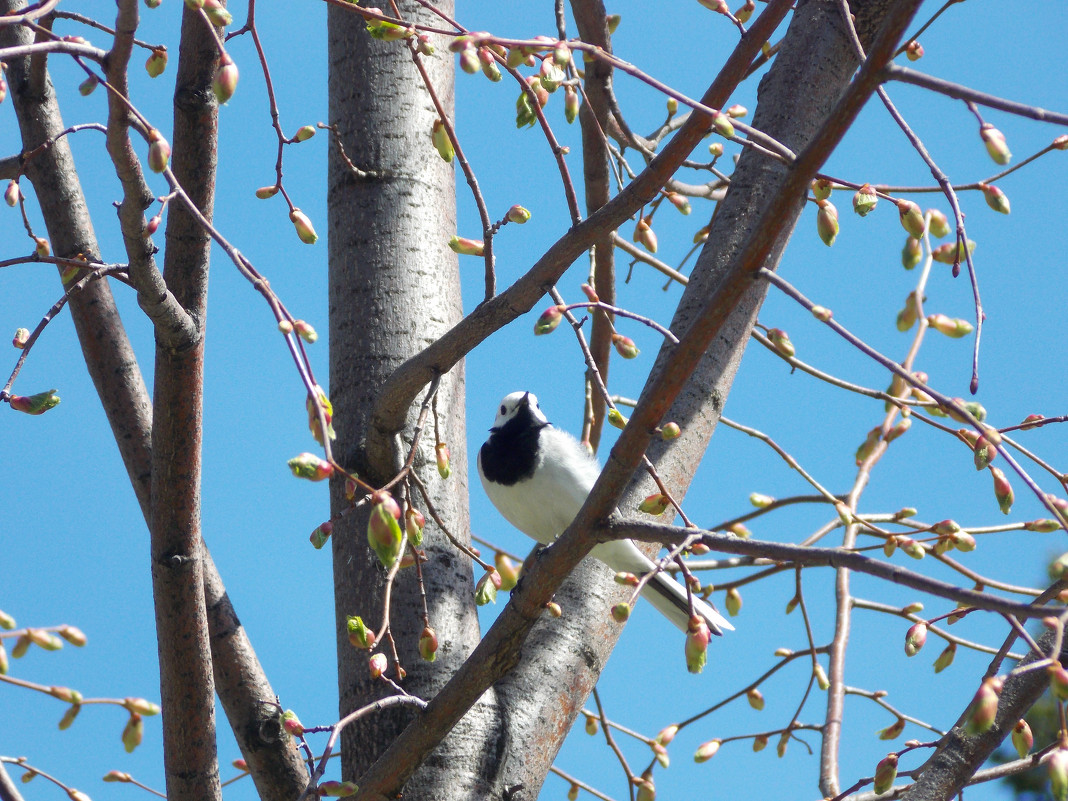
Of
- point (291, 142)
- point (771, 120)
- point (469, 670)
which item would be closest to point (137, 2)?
point (291, 142)

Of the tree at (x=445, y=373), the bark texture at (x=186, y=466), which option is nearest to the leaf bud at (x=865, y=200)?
the tree at (x=445, y=373)

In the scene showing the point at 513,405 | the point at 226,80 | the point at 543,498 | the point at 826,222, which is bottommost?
the point at 226,80

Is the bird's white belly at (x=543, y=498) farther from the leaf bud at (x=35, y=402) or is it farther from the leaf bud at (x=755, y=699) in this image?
the leaf bud at (x=35, y=402)

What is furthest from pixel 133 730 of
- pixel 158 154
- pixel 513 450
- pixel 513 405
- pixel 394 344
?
pixel 513 405

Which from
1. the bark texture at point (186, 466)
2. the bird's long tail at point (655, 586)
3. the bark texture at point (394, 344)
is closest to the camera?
the bark texture at point (186, 466)

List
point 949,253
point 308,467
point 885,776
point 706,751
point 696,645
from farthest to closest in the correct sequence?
1. point 706,751
2. point 885,776
3. point 949,253
4. point 696,645
5. point 308,467

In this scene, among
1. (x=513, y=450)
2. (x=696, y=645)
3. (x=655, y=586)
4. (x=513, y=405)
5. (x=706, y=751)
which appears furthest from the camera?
(x=513, y=405)

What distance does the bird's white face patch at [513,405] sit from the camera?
2.87m

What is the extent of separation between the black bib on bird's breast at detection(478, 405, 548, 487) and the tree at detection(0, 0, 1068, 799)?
0.33 metres

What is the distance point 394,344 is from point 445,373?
23cm

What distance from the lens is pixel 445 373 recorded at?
1540mm

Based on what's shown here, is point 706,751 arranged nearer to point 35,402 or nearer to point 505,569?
point 505,569

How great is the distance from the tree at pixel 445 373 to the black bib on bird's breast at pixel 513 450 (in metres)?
0.33

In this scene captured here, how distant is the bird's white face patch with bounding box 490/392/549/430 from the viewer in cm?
287
